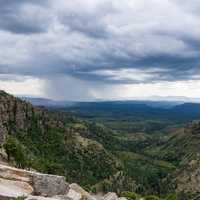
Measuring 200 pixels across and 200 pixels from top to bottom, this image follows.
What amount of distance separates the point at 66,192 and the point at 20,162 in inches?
2863

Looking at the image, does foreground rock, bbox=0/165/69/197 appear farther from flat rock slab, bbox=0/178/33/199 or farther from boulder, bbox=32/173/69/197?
flat rock slab, bbox=0/178/33/199

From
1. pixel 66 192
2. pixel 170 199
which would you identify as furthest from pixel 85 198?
pixel 170 199

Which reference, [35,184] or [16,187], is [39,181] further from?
[16,187]

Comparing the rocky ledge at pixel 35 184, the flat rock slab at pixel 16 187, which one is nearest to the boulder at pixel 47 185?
the rocky ledge at pixel 35 184

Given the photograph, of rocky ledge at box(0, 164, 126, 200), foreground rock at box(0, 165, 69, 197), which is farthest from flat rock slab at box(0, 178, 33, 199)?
foreground rock at box(0, 165, 69, 197)

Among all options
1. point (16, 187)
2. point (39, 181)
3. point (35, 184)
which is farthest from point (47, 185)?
point (16, 187)

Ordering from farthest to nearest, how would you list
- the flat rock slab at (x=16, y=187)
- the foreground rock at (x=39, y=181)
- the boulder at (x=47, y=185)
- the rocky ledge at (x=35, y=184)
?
1. the foreground rock at (x=39, y=181)
2. the boulder at (x=47, y=185)
3. the rocky ledge at (x=35, y=184)
4. the flat rock slab at (x=16, y=187)

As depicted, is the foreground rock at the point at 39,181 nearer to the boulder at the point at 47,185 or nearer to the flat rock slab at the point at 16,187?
the boulder at the point at 47,185

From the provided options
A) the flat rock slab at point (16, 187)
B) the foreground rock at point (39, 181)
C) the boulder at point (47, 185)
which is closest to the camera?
the flat rock slab at point (16, 187)

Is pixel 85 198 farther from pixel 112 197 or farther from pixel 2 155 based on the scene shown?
pixel 2 155

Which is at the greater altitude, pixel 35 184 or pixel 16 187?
pixel 16 187

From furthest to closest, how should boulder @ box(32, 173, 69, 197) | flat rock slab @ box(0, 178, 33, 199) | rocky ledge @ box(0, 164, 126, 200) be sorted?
boulder @ box(32, 173, 69, 197), rocky ledge @ box(0, 164, 126, 200), flat rock slab @ box(0, 178, 33, 199)

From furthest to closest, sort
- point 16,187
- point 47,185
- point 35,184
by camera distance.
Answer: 1. point 47,185
2. point 35,184
3. point 16,187

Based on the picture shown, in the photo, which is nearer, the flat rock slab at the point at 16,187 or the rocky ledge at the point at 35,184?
the flat rock slab at the point at 16,187
